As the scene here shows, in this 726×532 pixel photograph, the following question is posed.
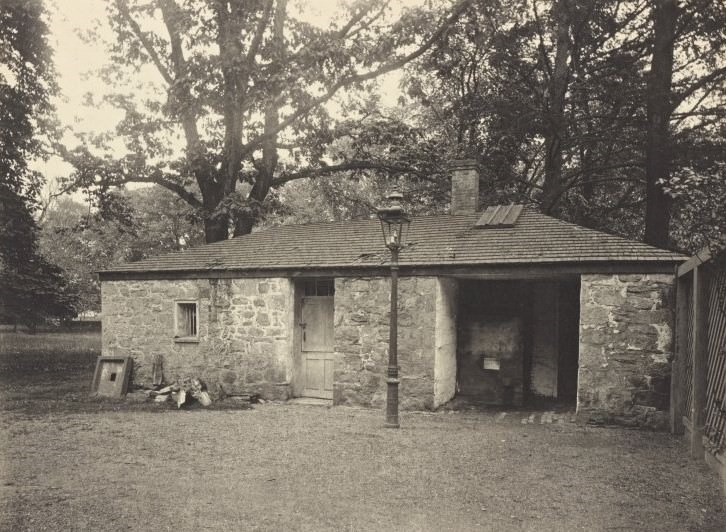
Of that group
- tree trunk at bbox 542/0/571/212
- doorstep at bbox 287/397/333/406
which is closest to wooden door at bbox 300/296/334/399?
doorstep at bbox 287/397/333/406

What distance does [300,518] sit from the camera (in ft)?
16.3

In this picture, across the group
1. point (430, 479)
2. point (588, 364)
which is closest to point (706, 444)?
point (588, 364)

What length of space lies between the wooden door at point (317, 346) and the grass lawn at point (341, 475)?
219cm

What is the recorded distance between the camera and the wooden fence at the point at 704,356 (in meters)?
6.05

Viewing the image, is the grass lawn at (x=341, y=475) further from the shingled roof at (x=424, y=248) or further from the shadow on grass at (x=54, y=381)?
the shingled roof at (x=424, y=248)

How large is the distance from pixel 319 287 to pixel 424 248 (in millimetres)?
2625

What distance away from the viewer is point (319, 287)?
12477 mm

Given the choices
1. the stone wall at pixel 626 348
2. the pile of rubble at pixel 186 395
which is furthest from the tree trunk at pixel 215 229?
the stone wall at pixel 626 348

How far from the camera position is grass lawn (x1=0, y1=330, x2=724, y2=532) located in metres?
4.97

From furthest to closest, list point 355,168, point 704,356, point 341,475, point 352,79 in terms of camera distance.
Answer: point 355,168 → point 352,79 → point 704,356 → point 341,475

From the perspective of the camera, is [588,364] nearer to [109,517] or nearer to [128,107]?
[109,517]

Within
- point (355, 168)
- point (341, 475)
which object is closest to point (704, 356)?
point (341, 475)

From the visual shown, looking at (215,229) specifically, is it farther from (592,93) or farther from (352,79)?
(592,93)

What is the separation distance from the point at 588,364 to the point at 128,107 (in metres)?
16.2
